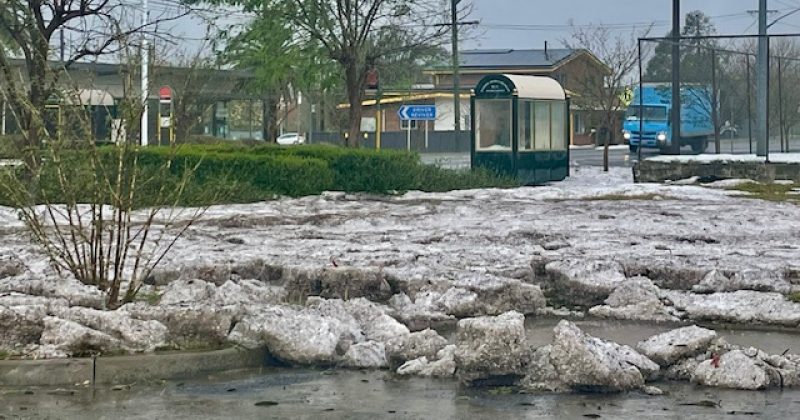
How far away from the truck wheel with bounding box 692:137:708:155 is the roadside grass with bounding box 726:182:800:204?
160 inches

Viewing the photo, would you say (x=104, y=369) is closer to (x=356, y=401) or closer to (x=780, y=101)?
(x=356, y=401)

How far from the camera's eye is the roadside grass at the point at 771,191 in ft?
81.2

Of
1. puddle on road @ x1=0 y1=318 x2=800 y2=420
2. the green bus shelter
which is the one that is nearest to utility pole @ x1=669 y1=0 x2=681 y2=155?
the green bus shelter

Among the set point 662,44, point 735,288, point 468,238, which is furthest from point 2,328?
point 662,44

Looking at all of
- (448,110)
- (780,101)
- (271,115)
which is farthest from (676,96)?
(448,110)

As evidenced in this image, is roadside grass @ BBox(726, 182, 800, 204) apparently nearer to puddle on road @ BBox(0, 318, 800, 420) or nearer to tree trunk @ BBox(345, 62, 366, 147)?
tree trunk @ BBox(345, 62, 366, 147)

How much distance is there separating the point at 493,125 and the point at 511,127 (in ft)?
1.88

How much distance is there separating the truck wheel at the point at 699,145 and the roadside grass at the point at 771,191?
13.3 ft

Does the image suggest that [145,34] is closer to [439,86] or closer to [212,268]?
[212,268]

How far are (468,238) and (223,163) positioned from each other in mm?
9399

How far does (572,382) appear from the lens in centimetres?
853

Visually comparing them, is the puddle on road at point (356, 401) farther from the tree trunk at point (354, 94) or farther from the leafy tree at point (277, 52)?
the leafy tree at point (277, 52)

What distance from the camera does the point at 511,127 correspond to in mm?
29391

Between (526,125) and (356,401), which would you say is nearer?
(356,401)
